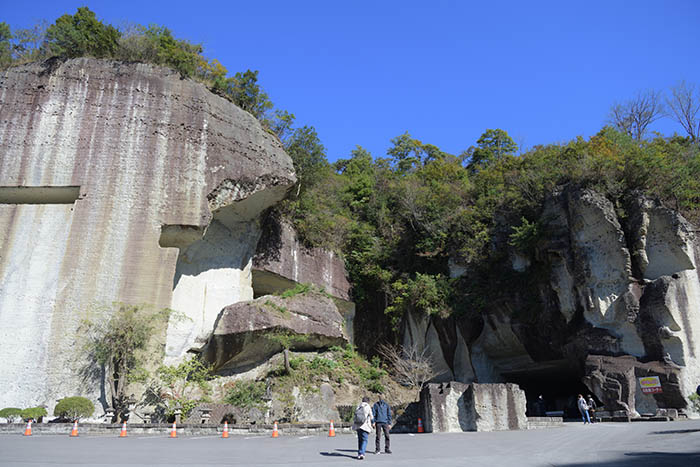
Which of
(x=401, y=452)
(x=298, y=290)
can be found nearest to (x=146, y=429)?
(x=401, y=452)

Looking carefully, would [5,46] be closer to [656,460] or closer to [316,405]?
[316,405]

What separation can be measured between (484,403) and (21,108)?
21400 mm

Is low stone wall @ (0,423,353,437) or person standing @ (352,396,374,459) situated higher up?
person standing @ (352,396,374,459)

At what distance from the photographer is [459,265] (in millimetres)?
26781

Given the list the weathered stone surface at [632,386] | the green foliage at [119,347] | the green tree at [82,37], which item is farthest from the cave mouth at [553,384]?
the green tree at [82,37]

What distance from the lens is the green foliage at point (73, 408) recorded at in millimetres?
16250

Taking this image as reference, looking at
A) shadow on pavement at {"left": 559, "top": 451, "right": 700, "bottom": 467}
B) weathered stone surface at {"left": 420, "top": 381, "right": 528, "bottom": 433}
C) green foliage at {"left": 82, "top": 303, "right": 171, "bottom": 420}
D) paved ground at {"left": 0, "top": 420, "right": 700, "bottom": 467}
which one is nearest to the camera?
shadow on pavement at {"left": 559, "top": 451, "right": 700, "bottom": 467}

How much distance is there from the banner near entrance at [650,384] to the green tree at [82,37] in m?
26.1

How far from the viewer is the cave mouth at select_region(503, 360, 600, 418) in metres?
25.3

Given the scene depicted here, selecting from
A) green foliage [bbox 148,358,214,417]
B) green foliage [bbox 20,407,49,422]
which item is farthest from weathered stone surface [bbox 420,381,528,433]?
green foliage [bbox 20,407,49,422]

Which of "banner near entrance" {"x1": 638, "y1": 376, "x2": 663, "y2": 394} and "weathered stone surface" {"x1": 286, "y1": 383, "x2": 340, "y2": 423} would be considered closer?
"banner near entrance" {"x1": 638, "y1": 376, "x2": 663, "y2": 394}

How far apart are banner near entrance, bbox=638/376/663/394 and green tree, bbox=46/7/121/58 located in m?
26.1

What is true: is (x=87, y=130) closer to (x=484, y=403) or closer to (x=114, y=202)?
(x=114, y=202)

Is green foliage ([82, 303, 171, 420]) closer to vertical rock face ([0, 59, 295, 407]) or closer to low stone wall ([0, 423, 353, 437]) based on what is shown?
vertical rock face ([0, 59, 295, 407])
